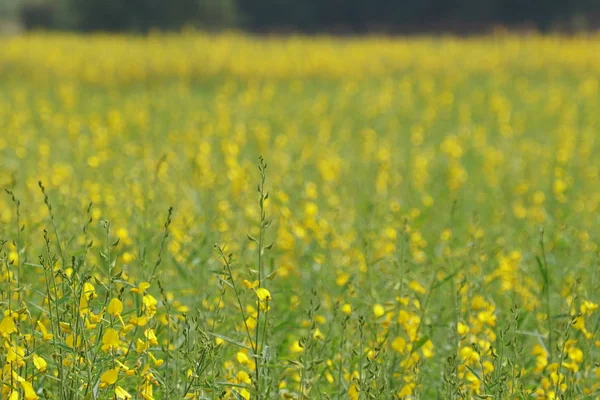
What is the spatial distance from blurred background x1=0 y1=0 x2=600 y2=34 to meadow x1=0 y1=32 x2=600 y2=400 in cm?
686

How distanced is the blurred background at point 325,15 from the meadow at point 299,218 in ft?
22.5

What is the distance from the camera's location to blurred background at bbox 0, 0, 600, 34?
24.7 metres

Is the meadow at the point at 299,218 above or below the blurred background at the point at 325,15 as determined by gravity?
above

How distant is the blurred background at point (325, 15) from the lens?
24719mm

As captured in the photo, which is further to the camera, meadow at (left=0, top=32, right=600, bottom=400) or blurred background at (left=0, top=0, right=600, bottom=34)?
blurred background at (left=0, top=0, right=600, bottom=34)

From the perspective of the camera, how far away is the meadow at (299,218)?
7.14 ft

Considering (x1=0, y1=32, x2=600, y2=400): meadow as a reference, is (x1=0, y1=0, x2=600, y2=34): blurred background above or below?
below

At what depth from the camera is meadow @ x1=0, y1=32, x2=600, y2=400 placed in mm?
2176

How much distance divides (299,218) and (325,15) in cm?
2450

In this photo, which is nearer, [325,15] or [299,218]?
[299,218]

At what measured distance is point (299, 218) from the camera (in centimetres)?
511

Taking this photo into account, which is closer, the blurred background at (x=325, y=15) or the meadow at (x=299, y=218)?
the meadow at (x=299, y=218)

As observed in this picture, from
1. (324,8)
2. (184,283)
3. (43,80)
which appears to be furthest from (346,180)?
(324,8)

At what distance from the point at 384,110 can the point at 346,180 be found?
373cm
